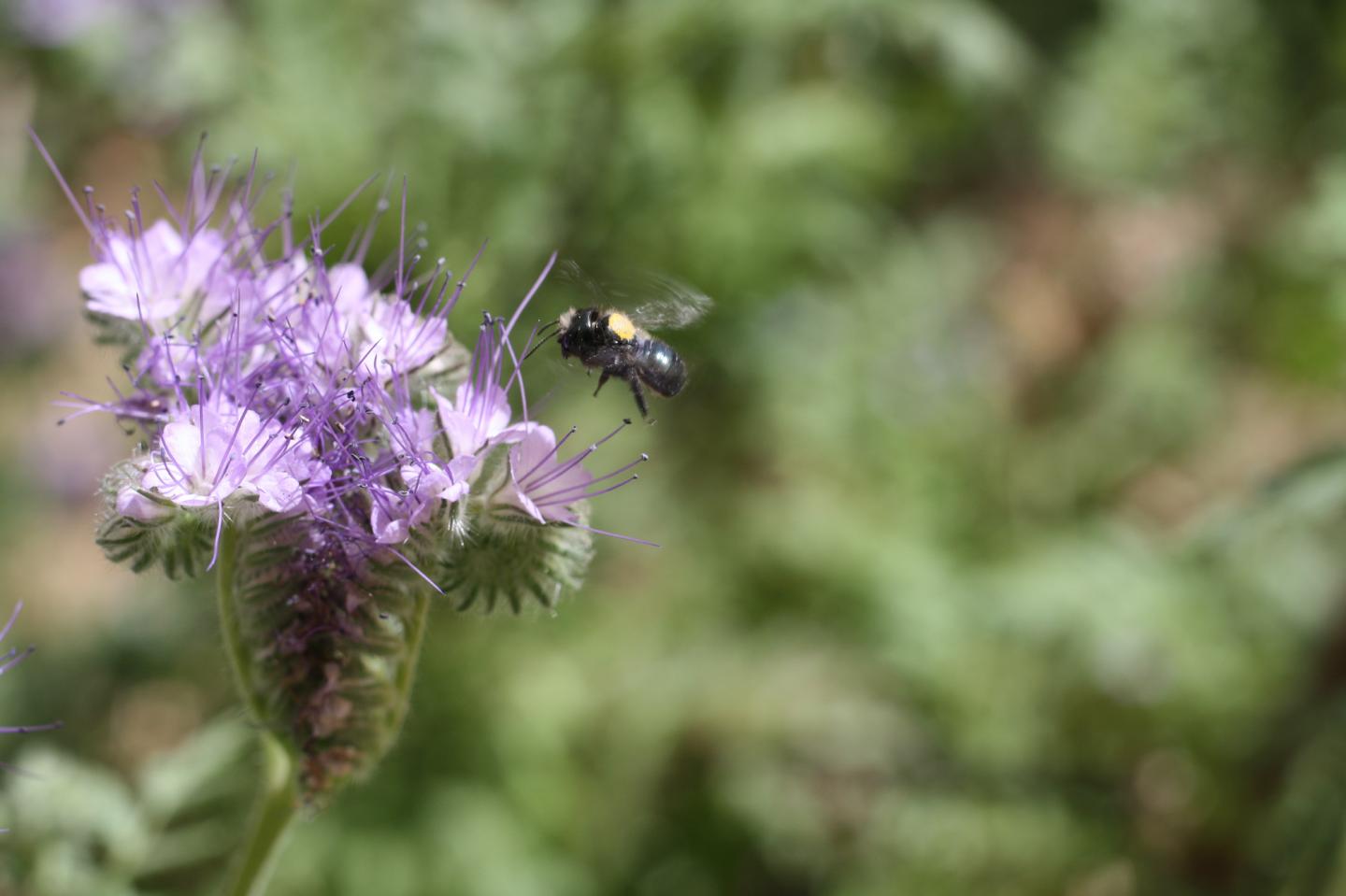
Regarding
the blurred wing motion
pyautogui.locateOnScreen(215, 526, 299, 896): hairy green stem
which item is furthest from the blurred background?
pyautogui.locateOnScreen(215, 526, 299, 896): hairy green stem

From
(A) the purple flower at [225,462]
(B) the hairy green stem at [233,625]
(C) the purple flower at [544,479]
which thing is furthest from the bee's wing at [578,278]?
(B) the hairy green stem at [233,625]

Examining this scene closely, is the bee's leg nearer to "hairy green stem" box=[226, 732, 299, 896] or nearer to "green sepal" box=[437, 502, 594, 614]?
"green sepal" box=[437, 502, 594, 614]

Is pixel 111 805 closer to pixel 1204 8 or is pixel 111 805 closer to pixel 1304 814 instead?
pixel 1304 814

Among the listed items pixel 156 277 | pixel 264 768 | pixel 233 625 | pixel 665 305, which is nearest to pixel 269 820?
pixel 264 768

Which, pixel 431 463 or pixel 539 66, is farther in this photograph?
pixel 539 66

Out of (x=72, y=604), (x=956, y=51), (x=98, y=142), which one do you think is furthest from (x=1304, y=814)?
(x=98, y=142)

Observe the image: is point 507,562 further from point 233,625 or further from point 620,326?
point 620,326

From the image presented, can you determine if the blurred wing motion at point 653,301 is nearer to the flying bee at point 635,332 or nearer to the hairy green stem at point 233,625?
the flying bee at point 635,332
